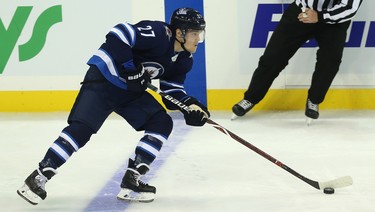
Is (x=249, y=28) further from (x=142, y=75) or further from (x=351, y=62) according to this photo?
(x=142, y=75)

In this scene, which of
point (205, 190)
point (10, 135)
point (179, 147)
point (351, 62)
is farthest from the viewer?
point (351, 62)

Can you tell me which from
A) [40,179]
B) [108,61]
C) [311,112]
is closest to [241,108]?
[311,112]

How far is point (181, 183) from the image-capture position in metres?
3.68

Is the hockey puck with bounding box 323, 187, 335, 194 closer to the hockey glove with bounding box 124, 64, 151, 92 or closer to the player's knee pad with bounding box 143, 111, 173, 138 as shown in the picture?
the player's knee pad with bounding box 143, 111, 173, 138

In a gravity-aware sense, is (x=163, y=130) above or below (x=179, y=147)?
above

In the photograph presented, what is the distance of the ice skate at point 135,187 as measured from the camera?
3359 millimetres

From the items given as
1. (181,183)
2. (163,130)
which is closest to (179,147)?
(181,183)

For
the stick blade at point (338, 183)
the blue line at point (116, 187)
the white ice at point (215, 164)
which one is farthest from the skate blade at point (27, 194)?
the stick blade at point (338, 183)

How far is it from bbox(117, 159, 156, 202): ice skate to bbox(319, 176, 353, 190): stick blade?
2.40 ft

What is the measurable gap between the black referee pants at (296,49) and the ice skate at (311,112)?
0.03m

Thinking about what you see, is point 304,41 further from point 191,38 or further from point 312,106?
point 191,38

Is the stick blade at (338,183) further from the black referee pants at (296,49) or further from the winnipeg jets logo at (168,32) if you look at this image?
the black referee pants at (296,49)

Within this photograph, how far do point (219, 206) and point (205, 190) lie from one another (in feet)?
0.81

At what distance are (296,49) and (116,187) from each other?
1.78 metres
